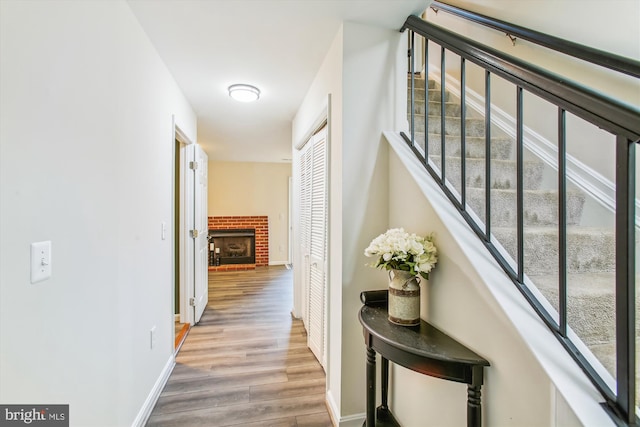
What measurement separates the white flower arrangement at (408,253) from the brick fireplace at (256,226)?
538 cm

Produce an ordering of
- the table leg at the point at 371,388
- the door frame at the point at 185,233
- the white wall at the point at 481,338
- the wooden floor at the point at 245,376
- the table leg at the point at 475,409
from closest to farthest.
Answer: the white wall at the point at 481,338 → the table leg at the point at 475,409 → the table leg at the point at 371,388 → the wooden floor at the point at 245,376 → the door frame at the point at 185,233

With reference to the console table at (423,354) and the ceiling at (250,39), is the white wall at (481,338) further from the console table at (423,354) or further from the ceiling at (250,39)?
the ceiling at (250,39)

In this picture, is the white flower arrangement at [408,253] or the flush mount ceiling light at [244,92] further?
the flush mount ceiling light at [244,92]

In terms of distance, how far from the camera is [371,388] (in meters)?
1.41

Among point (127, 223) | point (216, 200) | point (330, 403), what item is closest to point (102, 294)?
point (127, 223)

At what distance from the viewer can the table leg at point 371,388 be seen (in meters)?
1.39

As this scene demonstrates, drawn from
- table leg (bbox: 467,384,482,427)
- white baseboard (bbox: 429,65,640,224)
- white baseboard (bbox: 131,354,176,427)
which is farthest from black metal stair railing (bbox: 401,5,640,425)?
white baseboard (bbox: 131,354,176,427)

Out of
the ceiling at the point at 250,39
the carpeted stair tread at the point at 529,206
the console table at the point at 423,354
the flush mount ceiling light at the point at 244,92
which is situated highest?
the ceiling at the point at 250,39

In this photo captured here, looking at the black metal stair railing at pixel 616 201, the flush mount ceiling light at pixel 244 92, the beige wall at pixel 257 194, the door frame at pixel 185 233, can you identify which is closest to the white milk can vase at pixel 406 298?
the black metal stair railing at pixel 616 201

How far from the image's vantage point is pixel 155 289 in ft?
6.53

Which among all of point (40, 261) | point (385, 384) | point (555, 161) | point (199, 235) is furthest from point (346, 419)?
point (199, 235)

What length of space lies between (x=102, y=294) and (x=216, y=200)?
17.6 ft

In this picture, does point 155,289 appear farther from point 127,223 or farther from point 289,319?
point 289,319
